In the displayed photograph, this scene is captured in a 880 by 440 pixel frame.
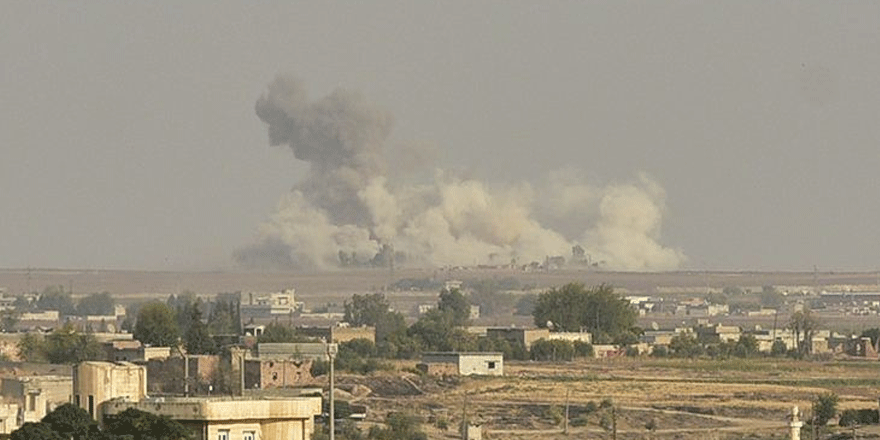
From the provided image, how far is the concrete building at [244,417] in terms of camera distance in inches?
998

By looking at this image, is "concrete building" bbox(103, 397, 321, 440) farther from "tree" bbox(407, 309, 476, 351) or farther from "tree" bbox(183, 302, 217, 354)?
"tree" bbox(407, 309, 476, 351)

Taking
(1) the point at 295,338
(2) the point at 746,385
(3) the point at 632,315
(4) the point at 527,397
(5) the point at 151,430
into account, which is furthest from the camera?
(3) the point at 632,315

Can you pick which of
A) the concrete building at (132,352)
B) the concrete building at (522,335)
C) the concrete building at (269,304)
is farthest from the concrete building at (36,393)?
the concrete building at (269,304)

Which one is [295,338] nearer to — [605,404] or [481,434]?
[605,404]

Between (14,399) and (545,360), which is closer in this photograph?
(14,399)

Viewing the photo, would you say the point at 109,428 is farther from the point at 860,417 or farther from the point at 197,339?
the point at 197,339

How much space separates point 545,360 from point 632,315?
627 inches

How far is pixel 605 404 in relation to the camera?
68812 mm

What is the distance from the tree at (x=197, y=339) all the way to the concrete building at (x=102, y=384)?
38243mm

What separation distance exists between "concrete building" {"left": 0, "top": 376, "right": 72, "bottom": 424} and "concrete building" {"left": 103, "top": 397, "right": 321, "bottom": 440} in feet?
49.0

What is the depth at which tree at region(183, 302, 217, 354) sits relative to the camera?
67438 millimetres

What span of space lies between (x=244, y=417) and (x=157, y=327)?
49.9 m

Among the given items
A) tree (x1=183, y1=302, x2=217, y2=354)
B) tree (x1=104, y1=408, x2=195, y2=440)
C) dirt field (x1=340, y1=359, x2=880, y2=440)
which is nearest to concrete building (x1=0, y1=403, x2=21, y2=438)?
tree (x1=104, y1=408, x2=195, y2=440)

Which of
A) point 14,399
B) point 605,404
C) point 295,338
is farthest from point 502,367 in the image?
point 14,399
